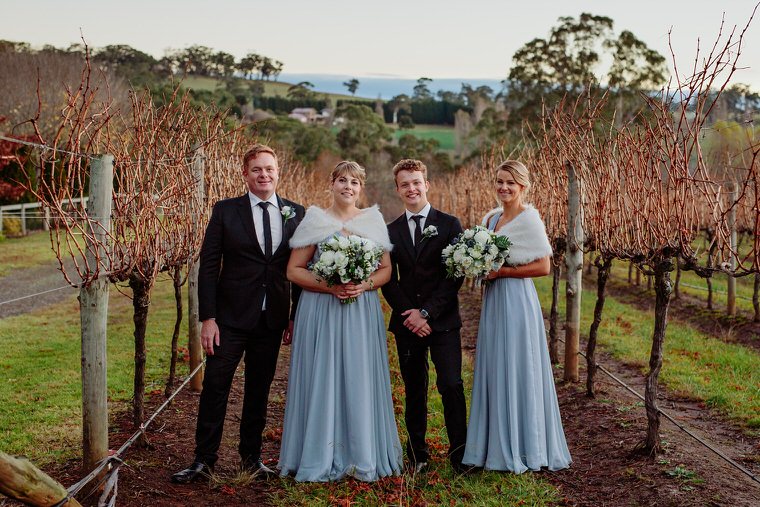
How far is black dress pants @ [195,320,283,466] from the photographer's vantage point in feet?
17.3

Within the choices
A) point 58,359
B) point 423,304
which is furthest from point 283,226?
point 58,359

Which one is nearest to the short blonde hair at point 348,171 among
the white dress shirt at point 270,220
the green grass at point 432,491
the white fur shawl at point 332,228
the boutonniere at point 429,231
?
the white fur shawl at point 332,228

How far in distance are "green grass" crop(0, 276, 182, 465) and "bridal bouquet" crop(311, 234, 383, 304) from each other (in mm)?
2806

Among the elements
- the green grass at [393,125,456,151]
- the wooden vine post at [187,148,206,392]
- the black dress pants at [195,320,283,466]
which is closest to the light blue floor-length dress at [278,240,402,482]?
the black dress pants at [195,320,283,466]

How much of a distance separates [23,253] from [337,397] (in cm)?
2126

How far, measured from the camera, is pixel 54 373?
9.28 meters

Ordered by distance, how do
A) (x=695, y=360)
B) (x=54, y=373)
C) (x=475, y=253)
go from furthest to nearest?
(x=695, y=360), (x=54, y=373), (x=475, y=253)

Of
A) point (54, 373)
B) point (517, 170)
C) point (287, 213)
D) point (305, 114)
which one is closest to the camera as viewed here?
point (287, 213)

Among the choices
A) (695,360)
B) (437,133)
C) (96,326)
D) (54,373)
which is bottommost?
Answer: (54,373)

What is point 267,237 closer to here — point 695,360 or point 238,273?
point 238,273

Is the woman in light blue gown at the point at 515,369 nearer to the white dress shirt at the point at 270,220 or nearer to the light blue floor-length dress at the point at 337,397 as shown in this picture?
the light blue floor-length dress at the point at 337,397

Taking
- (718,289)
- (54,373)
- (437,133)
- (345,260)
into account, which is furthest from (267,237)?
(437,133)

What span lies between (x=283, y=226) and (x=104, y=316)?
1.41 meters

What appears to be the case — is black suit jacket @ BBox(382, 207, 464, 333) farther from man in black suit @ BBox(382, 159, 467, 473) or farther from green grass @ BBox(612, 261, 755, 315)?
green grass @ BBox(612, 261, 755, 315)
